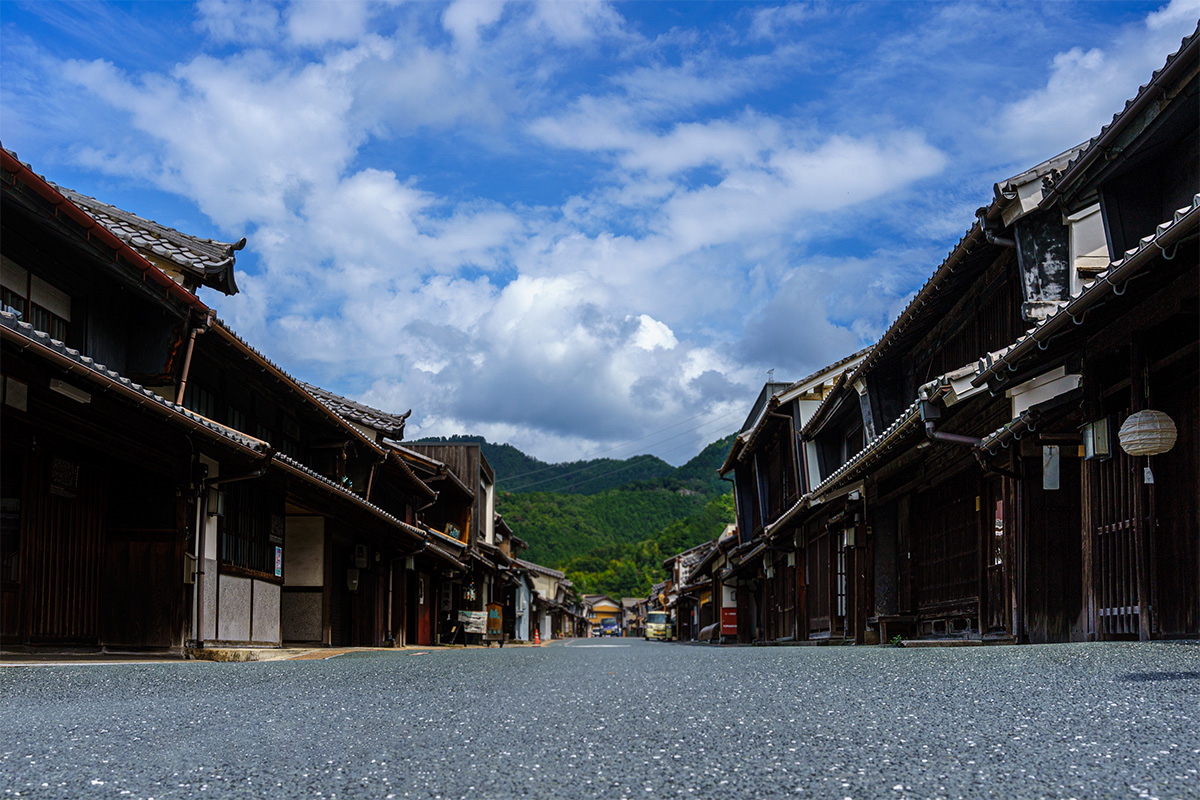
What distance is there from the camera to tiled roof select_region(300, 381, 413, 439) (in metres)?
24.0

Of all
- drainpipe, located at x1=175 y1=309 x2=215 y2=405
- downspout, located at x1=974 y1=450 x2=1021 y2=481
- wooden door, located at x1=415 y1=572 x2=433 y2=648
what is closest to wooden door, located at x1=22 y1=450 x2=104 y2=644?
drainpipe, located at x1=175 y1=309 x2=215 y2=405

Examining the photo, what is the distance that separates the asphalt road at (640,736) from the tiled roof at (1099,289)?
8.31ft

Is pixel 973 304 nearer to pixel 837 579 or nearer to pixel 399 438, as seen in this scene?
pixel 837 579

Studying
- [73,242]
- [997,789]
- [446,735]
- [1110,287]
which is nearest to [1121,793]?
[997,789]

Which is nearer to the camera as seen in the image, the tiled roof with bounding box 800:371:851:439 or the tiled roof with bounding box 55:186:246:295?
the tiled roof with bounding box 55:186:246:295

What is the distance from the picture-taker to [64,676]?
7.01m

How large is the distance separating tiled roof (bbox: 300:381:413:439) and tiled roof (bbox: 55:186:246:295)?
33.6 feet

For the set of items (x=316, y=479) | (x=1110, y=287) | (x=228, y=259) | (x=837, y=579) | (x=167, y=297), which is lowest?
(x=837, y=579)

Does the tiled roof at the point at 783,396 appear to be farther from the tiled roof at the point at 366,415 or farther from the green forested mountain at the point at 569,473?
the green forested mountain at the point at 569,473

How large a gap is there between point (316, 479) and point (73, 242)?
15.3ft

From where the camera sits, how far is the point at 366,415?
24891 mm

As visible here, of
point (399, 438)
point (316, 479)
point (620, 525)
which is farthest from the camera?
point (620, 525)

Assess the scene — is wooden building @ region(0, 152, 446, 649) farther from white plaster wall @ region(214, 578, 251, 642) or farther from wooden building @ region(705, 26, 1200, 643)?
wooden building @ region(705, 26, 1200, 643)

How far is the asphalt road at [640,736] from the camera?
3205 millimetres
